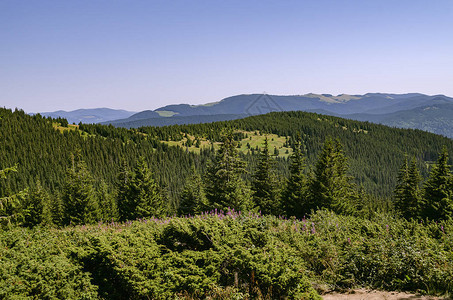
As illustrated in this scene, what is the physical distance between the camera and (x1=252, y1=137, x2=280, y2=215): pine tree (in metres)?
32.3

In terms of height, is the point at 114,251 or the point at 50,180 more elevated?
the point at 114,251

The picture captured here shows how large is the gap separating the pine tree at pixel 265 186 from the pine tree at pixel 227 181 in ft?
19.3

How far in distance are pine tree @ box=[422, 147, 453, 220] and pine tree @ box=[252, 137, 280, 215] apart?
1725 cm

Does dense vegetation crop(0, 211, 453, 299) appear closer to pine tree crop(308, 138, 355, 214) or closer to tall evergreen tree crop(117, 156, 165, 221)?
pine tree crop(308, 138, 355, 214)

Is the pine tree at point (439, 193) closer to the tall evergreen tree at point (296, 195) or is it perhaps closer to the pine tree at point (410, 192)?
the pine tree at point (410, 192)

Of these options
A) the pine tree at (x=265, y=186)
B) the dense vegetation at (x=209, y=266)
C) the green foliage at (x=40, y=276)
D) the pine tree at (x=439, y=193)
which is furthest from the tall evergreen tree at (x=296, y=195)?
the green foliage at (x=40, y=276)

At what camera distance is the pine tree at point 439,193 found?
91.7 ft

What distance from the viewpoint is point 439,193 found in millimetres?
29141

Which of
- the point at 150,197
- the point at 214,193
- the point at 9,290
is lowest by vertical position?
the point at 150,197

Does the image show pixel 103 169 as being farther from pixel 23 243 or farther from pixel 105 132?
pixel 23 243

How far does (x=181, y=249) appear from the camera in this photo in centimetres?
769

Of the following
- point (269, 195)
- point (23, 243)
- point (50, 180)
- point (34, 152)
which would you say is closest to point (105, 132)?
point (34, 152)

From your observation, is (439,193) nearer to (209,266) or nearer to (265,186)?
(265,186)

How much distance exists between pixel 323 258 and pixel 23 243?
9.22 m
